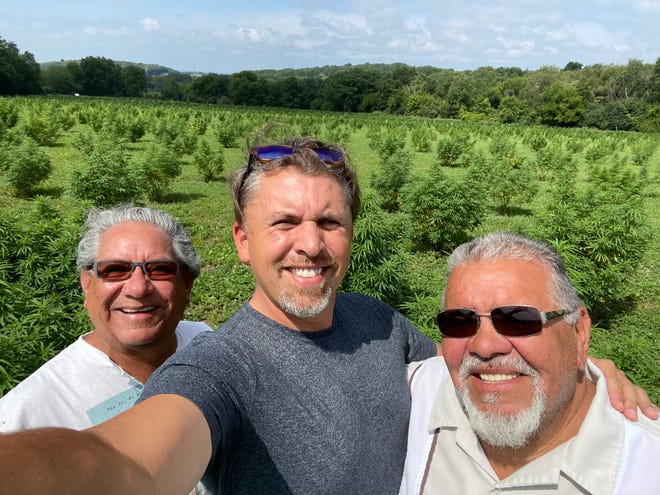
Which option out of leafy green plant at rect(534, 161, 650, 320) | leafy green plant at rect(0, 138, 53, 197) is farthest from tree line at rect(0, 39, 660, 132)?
leafy green plant at rect(0, 138, 53, 197)

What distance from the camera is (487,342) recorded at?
1.58 metres

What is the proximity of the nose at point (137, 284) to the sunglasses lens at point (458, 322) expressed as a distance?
1.39 metres

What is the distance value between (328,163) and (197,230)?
9.91m

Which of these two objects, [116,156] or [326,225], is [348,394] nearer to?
[326,225]

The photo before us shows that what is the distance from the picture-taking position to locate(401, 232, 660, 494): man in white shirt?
146cm

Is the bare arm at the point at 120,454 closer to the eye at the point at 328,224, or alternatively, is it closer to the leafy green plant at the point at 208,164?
the eye at the point at 328,224

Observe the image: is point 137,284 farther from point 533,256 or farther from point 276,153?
point 533,256

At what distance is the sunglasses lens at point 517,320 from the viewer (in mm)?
1560

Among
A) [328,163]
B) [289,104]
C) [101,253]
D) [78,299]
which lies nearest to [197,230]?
[78,299]

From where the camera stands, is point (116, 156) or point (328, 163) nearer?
point (328, 163)

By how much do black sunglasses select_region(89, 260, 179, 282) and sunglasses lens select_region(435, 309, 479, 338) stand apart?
4.59 ft

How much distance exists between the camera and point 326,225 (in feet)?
5.78

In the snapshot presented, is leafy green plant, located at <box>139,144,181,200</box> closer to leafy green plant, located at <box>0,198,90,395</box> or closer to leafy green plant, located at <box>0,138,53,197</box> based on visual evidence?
leafy green plant, located at <box>0,138,53,197</box>

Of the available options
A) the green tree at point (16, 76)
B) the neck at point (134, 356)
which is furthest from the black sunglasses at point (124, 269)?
the green tree at point (16, 76)
